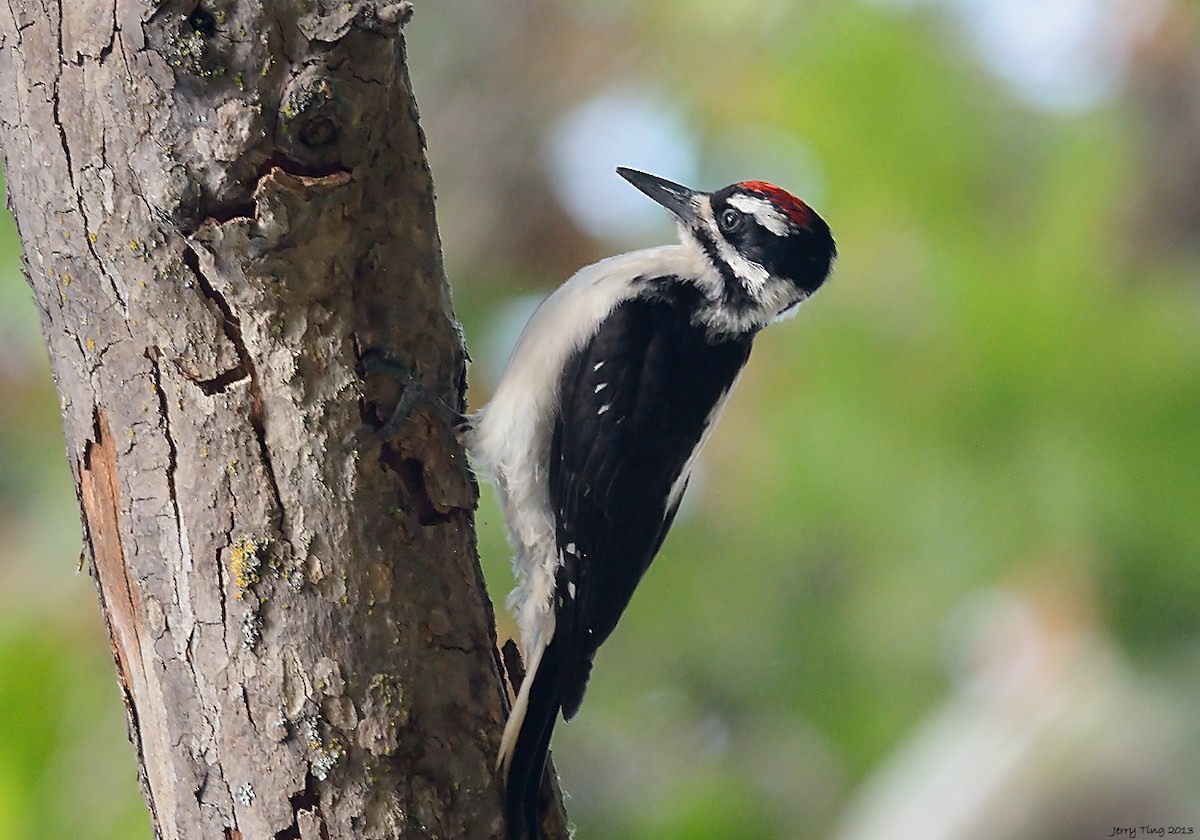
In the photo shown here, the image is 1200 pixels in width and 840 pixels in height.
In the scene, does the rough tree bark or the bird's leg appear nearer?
the rough tree bark

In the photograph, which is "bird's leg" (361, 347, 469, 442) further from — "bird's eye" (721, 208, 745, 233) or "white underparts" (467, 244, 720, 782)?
"bird's eye" (721, 208, 745, 233)

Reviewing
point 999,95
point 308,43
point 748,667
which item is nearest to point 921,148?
point 999,95

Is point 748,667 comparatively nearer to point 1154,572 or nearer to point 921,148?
point 1154,572

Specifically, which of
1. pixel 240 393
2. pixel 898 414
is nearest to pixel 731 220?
pixel 240 393

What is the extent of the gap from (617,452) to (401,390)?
0.43m

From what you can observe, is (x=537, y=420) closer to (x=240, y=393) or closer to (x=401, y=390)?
(x=401, y=390)

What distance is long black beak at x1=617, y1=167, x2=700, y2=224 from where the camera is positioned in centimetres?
200

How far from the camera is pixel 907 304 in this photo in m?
3.21

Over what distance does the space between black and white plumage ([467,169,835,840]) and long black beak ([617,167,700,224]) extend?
10 cm

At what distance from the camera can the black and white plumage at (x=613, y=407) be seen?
1.70m

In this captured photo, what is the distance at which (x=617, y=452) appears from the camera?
173cm

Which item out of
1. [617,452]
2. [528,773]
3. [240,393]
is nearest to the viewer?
[240,393]

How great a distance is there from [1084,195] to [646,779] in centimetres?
217

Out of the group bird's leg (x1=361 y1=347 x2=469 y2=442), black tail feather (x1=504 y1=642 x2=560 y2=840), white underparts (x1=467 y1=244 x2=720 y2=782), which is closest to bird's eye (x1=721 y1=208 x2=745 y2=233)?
white underparts (x1=467 y1=244 x2=720 y2=782)
